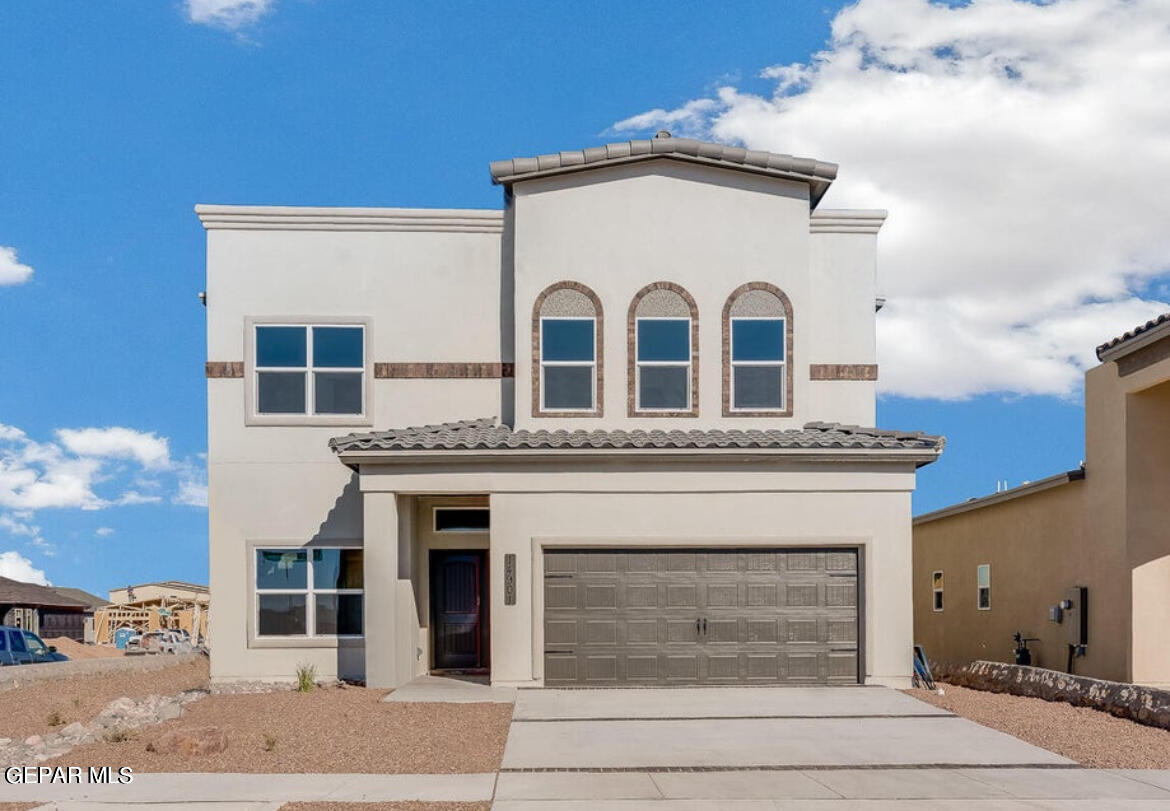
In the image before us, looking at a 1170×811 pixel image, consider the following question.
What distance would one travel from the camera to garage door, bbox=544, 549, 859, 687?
61.7 feet

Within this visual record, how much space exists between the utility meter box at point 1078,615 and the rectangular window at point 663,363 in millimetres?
8107

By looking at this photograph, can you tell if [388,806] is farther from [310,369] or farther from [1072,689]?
[310,369]

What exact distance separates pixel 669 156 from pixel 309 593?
10.0 meters

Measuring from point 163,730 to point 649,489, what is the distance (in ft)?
26.3

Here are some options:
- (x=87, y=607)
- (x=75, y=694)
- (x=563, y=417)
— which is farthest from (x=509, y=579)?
(x=87, y=607)

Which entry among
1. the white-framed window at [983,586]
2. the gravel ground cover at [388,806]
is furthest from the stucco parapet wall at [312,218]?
the white-framed window at [983,586]

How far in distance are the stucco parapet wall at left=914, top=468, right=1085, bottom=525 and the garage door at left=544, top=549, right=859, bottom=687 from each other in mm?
5853

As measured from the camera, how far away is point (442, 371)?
70.4 feet

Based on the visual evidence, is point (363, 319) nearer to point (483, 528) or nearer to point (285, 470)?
point (285, 470)

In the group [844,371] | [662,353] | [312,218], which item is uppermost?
[312,218]

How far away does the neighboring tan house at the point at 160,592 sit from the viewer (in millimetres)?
61250

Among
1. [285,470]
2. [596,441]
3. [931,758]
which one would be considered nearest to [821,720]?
[931,758]

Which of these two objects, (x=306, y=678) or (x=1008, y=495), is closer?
(x=306, y=678)

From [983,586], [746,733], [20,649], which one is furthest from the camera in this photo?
[20,649]
